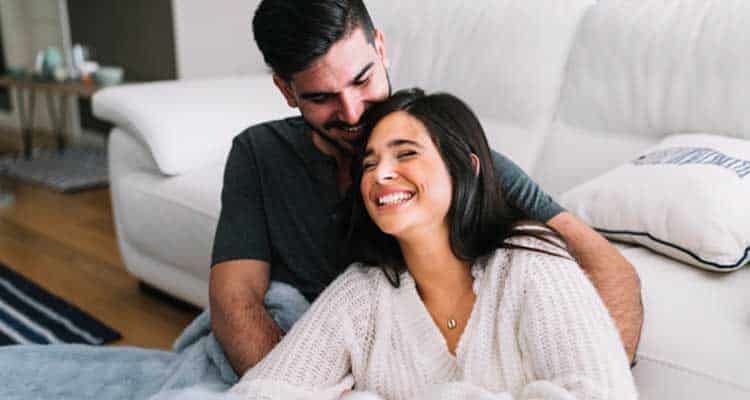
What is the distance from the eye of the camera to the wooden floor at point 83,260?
219 cm

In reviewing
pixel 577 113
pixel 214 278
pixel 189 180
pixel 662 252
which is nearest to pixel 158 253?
pixel 189 180

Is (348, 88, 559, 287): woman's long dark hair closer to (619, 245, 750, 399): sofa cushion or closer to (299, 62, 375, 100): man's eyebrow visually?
(299, 62, 375, 100): man's eyebrow

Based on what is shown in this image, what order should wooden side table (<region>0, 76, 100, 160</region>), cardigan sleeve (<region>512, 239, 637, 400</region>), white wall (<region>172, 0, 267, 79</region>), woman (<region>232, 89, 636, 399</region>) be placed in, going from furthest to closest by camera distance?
1. wooden side table (<region>0, 76, 100, 160</region>)
2. white wall (<region>172, 0, 267, 79</region>)
3. woman (<region>232, 89, 636, 399</region>)
4. cardigan sleeve (<region>512, 239, 637, 400</region>)

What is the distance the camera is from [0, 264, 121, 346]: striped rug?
208 centimetres

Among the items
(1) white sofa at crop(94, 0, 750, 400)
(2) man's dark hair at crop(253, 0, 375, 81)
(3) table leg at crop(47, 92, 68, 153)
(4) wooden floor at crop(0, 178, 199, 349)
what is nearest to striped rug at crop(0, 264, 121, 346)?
(4) wooden floor at crop(0, 178, 199, 349)

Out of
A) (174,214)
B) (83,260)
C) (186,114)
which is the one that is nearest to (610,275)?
(174,214)

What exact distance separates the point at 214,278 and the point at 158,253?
83cm

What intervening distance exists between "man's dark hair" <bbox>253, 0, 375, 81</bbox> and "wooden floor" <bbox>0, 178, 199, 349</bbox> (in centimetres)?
112

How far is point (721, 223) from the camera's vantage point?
1.24m

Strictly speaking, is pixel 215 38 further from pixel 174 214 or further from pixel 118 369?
pixel 118 369

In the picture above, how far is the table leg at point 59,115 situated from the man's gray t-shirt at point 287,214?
12.1ft

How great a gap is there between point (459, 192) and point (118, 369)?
2.26 feet

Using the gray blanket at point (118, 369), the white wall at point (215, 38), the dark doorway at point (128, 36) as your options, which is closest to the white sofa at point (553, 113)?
the gray blanket at point (118, 369)

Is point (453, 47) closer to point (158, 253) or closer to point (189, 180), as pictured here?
point (189, 180)
